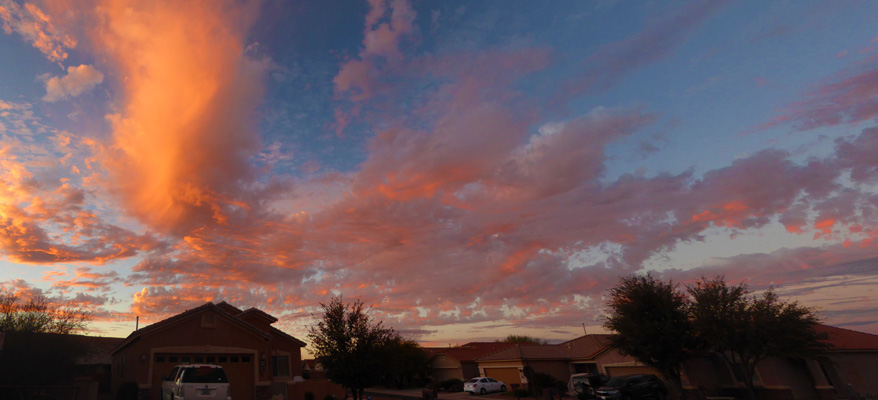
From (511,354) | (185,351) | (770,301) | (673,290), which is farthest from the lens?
(511,354)

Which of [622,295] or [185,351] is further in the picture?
[622,295]

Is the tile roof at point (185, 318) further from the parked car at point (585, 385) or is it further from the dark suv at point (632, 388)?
the parked car at point (585, 385)

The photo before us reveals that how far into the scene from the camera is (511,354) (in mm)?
50000

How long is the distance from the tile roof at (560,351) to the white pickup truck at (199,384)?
1425 inches

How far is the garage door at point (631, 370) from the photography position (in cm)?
3634

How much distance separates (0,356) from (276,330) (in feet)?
52.2

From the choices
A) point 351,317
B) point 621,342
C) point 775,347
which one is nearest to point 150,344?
point 351,317

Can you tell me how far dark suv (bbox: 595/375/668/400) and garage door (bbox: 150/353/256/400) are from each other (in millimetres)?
23103

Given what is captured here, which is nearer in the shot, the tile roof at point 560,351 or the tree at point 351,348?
the tree at point 351,348

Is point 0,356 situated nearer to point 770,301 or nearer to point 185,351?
point 185,351

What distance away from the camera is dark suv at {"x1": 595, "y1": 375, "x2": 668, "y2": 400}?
2872 centimetres

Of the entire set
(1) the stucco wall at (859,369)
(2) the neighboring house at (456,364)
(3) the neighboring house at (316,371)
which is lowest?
(1) the stucco wall at (859,369)

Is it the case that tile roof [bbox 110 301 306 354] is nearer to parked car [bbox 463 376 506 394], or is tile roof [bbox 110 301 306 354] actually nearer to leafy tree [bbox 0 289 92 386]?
leafy tree [bbox 0 289 92 386]

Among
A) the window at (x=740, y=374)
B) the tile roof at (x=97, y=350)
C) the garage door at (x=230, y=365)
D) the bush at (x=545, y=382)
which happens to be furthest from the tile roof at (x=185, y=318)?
the window at (x=740, y=374)
